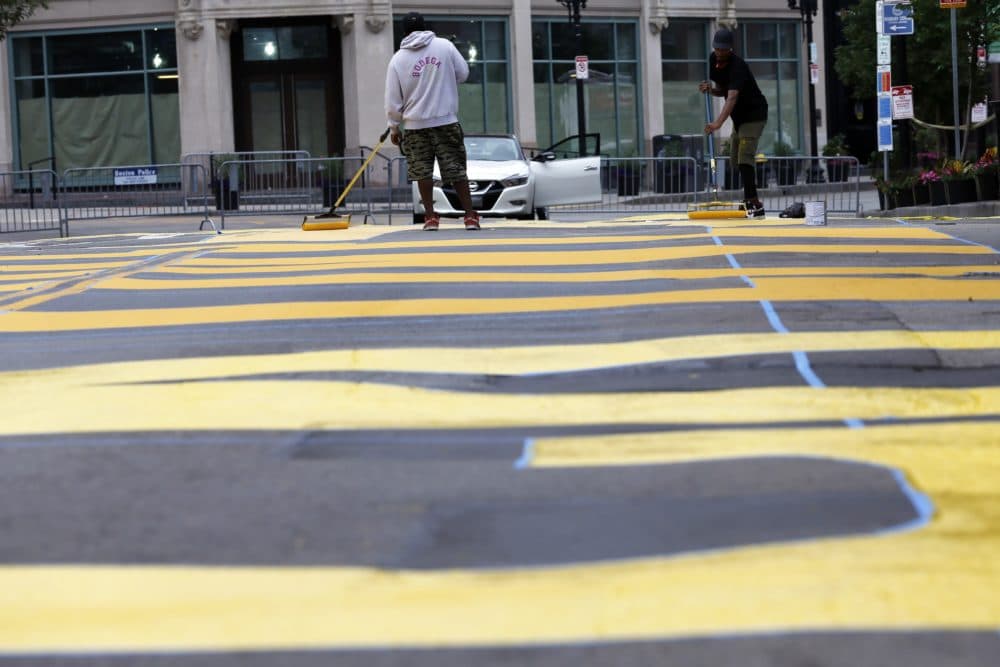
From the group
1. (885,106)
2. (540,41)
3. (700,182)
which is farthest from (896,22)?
(540,41)

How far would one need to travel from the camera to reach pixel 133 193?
23.9m

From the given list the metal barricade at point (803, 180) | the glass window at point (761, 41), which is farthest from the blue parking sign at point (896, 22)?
the glass window at point (761, 41)

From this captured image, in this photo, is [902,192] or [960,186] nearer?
[960,186]

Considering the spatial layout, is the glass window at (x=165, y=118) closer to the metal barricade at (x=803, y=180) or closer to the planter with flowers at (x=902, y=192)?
the metal barricade at (x=803, y=180)

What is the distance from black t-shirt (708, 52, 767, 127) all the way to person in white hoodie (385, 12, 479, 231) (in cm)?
260

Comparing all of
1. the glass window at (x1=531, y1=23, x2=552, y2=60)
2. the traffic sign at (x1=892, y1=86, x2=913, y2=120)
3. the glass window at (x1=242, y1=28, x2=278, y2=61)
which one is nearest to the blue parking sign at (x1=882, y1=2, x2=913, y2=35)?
the traffic sign at (x1=892, y1=86, x2=913, y2=120)

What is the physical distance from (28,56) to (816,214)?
2725cm

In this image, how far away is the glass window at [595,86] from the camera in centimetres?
3872

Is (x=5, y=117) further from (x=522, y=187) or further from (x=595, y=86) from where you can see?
(x=522, y=187)

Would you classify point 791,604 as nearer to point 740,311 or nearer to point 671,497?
point 671,497

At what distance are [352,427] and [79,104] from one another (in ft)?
110

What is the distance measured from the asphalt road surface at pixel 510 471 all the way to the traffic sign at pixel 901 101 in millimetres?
12556

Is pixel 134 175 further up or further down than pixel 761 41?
further down

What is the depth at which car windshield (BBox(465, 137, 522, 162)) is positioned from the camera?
2109cm
